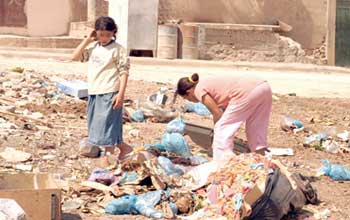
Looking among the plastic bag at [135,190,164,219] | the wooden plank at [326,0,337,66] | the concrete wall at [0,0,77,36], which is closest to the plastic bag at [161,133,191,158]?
the plastic bag at [135,190,164,219]

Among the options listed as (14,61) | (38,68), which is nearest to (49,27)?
(14,61)

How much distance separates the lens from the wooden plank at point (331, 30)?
77.8 ft

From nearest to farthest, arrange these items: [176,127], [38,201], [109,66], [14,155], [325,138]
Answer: [38,201], [109,66], [14,155], [176,127], [325,138]

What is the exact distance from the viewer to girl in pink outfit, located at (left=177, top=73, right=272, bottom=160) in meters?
6.44

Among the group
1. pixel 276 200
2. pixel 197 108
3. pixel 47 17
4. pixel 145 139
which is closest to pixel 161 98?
pixel 197 108

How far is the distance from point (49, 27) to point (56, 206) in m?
19.9

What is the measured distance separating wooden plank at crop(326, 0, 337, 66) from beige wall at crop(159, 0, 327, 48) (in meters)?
0.14

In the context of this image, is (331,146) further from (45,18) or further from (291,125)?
(45,18)

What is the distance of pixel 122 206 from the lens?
563 centimetres

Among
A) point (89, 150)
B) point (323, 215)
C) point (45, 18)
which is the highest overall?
point (45, 18)

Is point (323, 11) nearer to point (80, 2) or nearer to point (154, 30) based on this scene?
point (154, 30)

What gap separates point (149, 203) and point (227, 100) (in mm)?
1346

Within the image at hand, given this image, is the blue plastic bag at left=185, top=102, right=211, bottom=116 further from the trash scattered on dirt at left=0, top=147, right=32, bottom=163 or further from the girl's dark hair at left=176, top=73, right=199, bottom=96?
the girl's dark hair at left=176, top=73, right=199, bottom=96

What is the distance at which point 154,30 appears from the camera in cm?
2106
